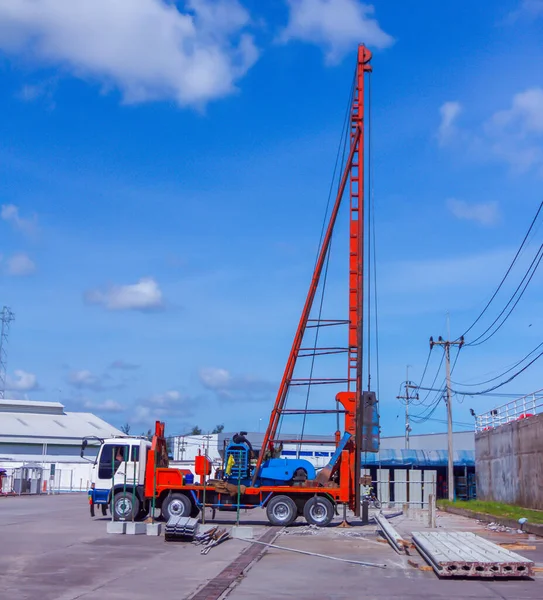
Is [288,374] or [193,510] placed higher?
[288,374]

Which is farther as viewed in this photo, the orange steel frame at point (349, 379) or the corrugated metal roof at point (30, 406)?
the corrugated metal roof at point (30, 406)

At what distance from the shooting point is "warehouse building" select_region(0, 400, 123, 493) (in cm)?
5953

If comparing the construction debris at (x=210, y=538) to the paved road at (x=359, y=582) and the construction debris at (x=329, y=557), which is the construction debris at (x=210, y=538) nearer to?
the construction debris at (x=329, y=557)

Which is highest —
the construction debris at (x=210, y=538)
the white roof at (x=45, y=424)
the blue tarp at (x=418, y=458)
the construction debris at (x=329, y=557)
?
the white roof at (x=45, y=424)

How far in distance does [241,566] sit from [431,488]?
1673 cm

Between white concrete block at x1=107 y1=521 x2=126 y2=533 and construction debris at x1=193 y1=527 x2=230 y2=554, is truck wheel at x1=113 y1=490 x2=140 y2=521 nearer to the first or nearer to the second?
white concrete block at x1=107 y1=521 x2=126 y2=533

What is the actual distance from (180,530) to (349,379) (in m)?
10.2

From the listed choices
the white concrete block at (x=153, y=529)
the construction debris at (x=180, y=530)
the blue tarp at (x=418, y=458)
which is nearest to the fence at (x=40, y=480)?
the blue tarp at (x=418, y=458)

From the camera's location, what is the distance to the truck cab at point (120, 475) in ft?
84.0

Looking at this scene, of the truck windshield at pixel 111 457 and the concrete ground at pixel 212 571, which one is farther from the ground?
the truck windshield at pixel 111 457

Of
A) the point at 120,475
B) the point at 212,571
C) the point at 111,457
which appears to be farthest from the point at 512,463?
the point at 212,571

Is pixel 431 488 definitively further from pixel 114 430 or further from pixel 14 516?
pixel 114 430

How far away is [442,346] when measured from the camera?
2087 inches

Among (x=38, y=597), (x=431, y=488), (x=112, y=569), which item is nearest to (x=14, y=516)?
(x=431, y=488)
